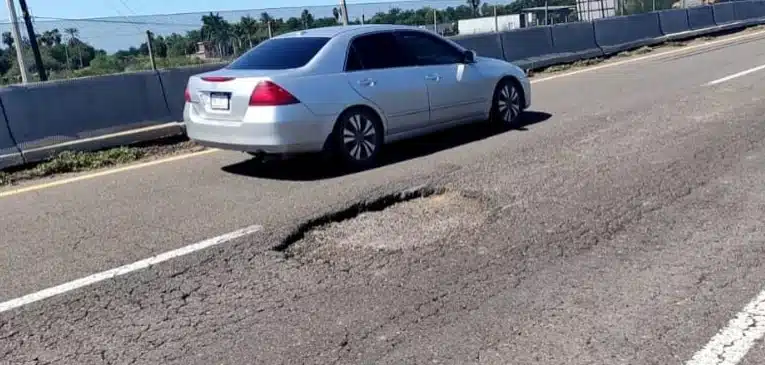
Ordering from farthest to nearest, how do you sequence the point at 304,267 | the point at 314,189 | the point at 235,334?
1. the point at 314,189
2. the point at 304,267
3. the point at 235,334

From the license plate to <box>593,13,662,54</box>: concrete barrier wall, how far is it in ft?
48.0

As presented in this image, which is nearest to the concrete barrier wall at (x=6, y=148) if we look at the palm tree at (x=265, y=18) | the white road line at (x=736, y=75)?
the palm tree at (x=265, y=18)

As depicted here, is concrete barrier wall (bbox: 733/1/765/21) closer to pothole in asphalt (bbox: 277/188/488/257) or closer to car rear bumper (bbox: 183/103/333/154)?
car rear bumper (bbox: 183/103/333/154)

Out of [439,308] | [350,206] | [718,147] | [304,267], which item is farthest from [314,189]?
[718,147]

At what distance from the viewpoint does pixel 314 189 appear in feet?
22.7

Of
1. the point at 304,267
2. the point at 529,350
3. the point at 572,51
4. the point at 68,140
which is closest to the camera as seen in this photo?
the point at 529,350

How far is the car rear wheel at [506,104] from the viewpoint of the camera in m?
9.52

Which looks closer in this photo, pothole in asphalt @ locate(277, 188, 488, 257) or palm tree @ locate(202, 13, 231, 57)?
pothole in asphalt @ locate(277, 188, 488, 257)

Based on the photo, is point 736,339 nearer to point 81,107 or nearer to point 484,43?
point 81,107

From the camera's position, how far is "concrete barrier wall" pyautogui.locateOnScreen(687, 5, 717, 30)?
25.2 metres

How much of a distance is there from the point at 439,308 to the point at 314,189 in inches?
116

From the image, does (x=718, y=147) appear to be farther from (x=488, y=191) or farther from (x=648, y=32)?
(x=648, y=32)

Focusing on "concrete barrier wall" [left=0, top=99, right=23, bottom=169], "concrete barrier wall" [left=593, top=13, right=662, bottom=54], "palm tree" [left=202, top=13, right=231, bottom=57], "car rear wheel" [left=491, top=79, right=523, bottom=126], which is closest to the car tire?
"car rear wheel" [left=491, top=79, right=523, bottom=126]

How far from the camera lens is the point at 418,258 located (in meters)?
5.01
